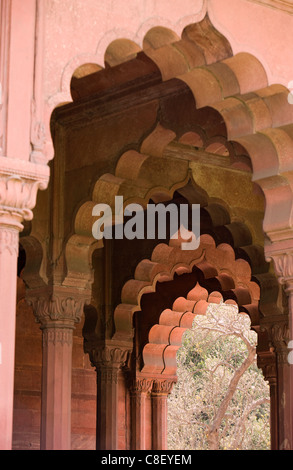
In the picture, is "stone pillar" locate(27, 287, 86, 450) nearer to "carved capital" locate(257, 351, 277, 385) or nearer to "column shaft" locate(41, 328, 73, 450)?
"column shaft" locate(41, 328, 73, 450)

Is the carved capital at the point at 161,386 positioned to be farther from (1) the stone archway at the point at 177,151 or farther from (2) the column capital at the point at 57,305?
(2) the column capital at the point at 57,305

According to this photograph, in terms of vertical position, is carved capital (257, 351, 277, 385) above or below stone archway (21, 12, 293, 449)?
below

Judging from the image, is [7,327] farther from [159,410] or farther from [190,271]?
[159,410]

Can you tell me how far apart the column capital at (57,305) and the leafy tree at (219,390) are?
14.6 meters

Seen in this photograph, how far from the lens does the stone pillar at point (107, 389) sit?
1330cm

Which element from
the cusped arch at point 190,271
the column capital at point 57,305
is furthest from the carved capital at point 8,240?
the cusped arch at point 190,271

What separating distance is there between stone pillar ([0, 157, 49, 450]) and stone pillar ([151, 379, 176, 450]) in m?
10.3

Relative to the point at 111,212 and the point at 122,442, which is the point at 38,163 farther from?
the point at 122,442

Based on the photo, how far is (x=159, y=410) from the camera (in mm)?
16656

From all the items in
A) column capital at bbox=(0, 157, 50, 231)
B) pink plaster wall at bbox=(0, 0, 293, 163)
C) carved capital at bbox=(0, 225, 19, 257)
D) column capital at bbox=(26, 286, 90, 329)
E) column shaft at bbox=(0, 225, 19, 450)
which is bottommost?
column shaft at bbox=(0, 225, 19, 450)

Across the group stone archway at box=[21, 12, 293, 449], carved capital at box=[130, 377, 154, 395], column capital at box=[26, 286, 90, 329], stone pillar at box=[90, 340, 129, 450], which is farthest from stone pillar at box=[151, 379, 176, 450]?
column capital at box=[26, 286, 90, 329]

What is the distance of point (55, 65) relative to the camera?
21.3 feet

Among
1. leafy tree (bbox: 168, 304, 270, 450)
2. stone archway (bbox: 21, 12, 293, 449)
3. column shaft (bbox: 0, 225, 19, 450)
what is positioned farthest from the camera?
leafy tree (bbox: 168, 304, 270, 450)

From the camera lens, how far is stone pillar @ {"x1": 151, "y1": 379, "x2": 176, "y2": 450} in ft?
53.5
